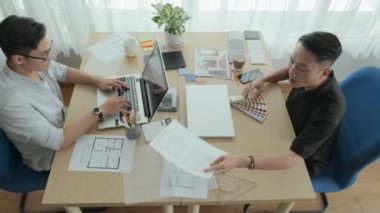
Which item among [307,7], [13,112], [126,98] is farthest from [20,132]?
[307,7]

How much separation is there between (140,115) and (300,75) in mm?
747

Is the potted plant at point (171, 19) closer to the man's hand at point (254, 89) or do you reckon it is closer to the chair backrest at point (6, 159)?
the man's hand at point (254, 89)

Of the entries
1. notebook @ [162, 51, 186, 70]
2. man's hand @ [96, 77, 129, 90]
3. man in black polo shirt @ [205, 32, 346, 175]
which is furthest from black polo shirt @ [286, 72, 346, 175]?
man's hand @ [96, 77, 129, 90]

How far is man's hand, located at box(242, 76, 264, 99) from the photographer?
62.6 inches

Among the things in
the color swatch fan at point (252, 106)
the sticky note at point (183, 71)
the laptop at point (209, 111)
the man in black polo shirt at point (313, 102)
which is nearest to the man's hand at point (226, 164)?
the man in black polo shirt at point (313, 102)

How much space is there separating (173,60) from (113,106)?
0.49m

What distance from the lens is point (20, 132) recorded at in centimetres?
128

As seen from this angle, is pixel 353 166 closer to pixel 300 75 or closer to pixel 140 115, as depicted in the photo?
pixel 300 75

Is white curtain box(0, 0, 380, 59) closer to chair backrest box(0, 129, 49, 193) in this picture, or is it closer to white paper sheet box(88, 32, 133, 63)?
white paper sheet box(88, 32, 133, 63)

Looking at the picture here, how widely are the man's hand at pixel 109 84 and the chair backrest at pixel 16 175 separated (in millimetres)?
486

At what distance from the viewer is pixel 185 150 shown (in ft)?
4.27

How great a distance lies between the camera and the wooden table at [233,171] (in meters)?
1.21

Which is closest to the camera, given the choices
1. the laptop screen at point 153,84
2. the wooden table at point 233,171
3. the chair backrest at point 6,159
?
the wooden table at point 233,171

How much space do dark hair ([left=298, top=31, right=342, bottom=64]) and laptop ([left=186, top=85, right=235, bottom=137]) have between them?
1.52ft
